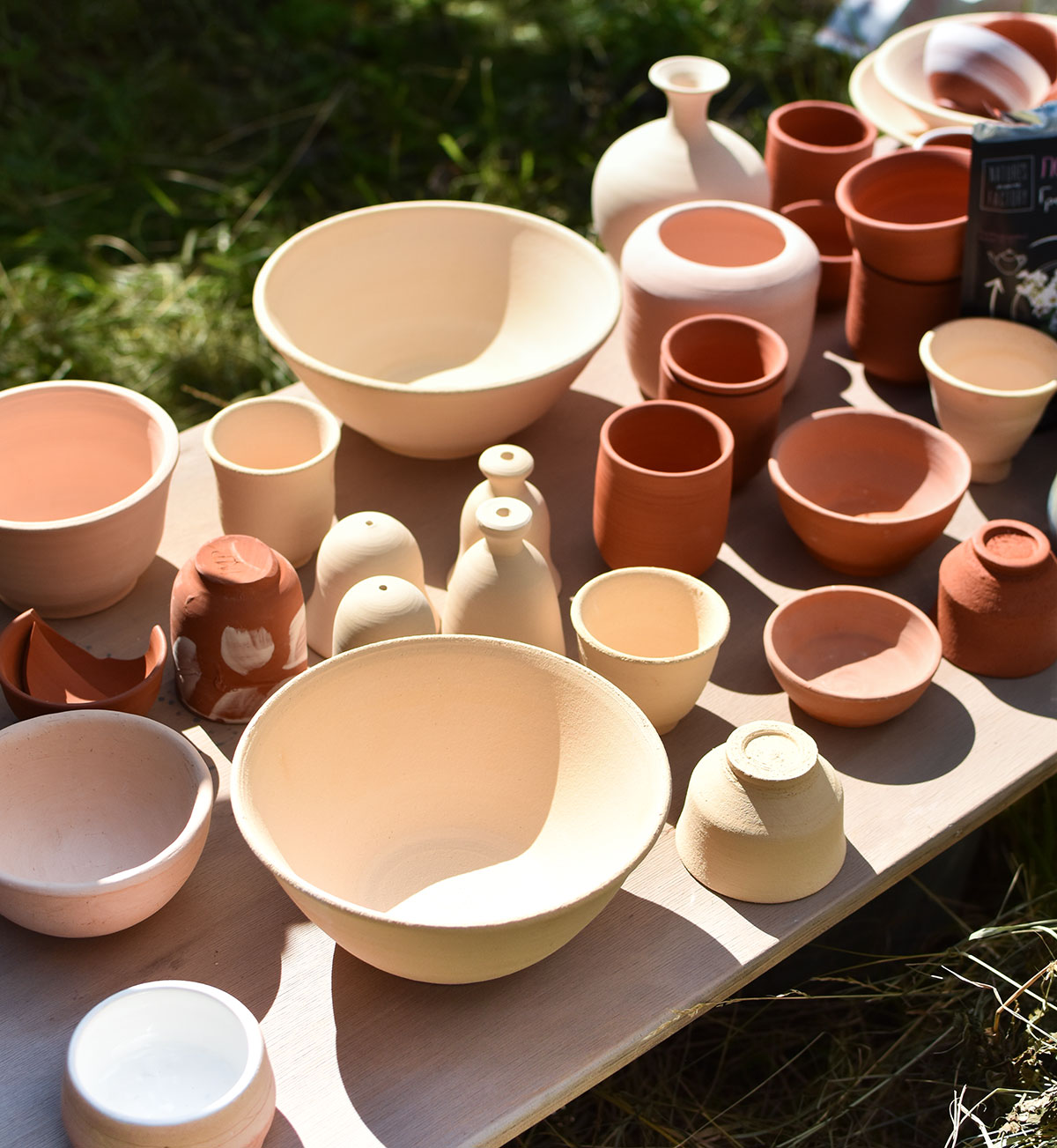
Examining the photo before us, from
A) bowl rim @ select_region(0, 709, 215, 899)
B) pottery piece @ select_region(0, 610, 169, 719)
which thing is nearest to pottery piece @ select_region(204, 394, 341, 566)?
pottery piece @ select_region(0, 610, 169, 719)

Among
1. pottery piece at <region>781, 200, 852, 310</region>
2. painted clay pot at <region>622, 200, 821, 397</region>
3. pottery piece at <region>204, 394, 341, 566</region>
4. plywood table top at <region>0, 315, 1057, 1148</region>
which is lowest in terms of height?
plywood table top at <region>0, 315, 1057, 1148</region>

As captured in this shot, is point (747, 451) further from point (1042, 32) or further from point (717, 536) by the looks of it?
point (1042, 32)

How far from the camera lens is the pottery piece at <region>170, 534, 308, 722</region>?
1.24m

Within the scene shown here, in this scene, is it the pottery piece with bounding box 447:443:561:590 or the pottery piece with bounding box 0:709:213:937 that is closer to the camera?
the pottery piece with bounding box 0:709:213:937

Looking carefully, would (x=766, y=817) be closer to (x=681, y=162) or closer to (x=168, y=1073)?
(x=168, y=1073)

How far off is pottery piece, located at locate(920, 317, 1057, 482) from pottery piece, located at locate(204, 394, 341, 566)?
76 cm

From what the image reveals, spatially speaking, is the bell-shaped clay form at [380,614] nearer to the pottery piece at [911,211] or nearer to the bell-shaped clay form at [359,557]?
the bell-shaped clay form at [359,557]

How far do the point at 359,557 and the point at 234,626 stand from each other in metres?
0.14

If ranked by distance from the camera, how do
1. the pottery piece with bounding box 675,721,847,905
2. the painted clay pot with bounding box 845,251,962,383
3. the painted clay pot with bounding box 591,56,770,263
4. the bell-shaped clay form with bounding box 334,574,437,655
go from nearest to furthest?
the pottery piece with bounding box 675,721,847,905
the bell-shaped clay form with bounding box 334,574,437,655
the painted clay pot with bounding box 845,251,962,383
the painted clay pot with bounding box 591,56,770,263

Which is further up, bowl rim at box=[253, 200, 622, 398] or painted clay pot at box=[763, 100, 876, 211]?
painted clay pot at box=[763, 100, 876, 211]

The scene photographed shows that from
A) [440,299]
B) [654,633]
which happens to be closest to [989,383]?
[654,633]

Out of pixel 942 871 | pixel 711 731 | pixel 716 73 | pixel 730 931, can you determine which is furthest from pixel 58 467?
pixel 942 871

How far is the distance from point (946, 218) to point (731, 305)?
0.45 m

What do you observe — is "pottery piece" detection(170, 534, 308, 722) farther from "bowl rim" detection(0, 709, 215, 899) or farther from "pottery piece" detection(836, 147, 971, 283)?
"pottery piece" detection(836, 147, 971, 283)
